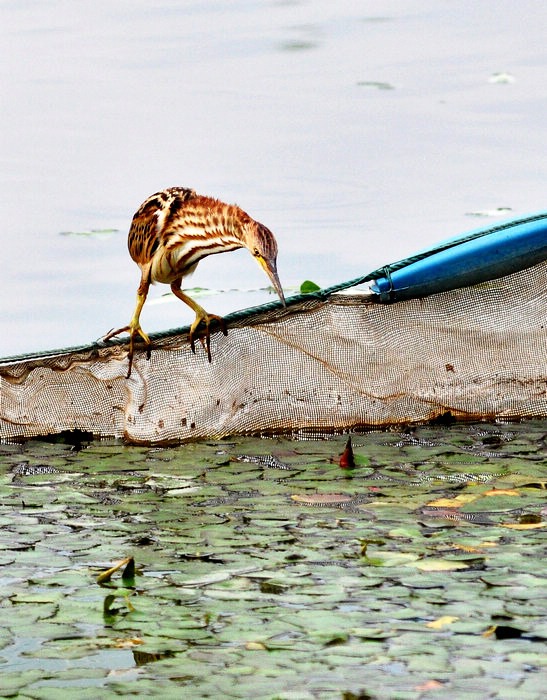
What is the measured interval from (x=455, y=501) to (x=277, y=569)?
91 cm

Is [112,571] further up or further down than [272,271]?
further down

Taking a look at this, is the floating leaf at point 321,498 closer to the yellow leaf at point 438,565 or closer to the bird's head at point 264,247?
the yellow leaf at point 438,565

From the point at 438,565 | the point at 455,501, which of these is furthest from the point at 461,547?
→ the point at 455,501

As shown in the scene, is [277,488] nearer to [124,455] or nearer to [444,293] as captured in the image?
[124,455]

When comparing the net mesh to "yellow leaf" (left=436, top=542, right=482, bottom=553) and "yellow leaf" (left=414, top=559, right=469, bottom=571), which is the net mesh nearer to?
"yellow leaf" (left=436, top=542, right=482, bottom=553)

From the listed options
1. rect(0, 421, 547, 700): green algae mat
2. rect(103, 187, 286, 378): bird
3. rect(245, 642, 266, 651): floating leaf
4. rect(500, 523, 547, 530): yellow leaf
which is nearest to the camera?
rect(0, 421, 547, 700): green algae mat

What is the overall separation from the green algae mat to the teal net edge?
663 mm

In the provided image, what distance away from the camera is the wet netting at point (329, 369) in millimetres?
5500

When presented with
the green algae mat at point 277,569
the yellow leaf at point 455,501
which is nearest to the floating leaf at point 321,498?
the green algae mat at point 277,569

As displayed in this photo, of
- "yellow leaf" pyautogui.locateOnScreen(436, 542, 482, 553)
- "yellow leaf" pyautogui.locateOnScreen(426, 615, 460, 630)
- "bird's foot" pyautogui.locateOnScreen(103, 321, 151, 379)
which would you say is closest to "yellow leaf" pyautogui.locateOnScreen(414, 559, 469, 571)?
"yellow leaf" pyautogui.locateOnScreen(436, 542, 482, 553)

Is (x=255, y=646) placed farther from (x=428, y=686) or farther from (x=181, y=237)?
(x=181, y=237)

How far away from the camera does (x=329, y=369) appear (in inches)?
221

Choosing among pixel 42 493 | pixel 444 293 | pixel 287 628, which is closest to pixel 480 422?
pixel 444 293

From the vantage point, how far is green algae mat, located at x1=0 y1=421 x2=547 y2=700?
3.10 meters
